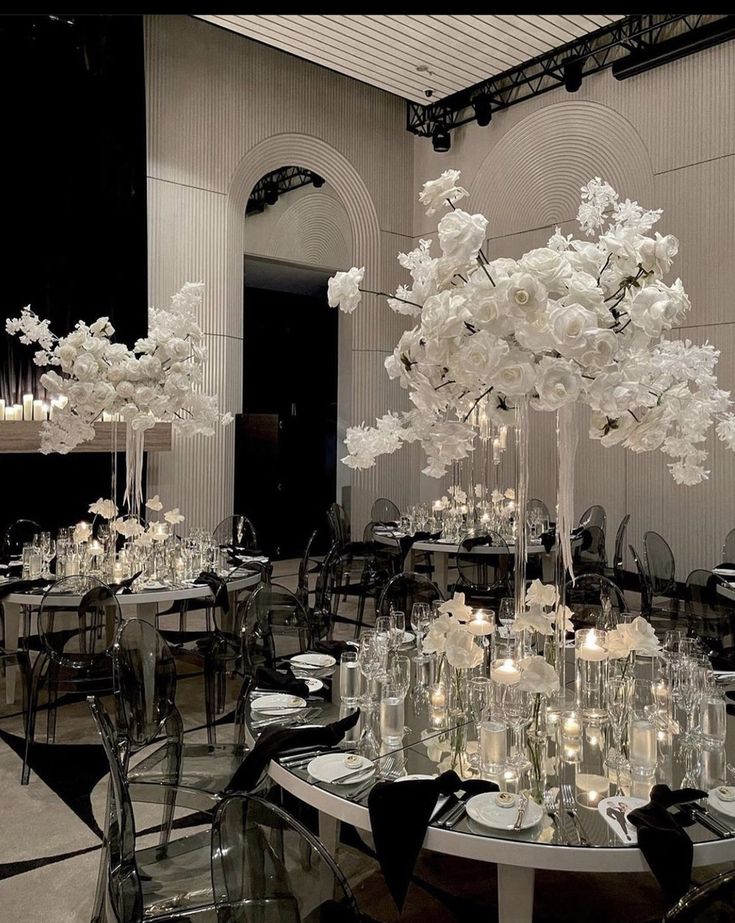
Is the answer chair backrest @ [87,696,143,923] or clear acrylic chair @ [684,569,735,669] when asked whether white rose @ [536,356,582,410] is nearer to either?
chair backrest @ [87,696,143,923]

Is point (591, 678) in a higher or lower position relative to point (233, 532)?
lower

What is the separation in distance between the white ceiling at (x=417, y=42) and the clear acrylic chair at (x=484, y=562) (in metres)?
4.81

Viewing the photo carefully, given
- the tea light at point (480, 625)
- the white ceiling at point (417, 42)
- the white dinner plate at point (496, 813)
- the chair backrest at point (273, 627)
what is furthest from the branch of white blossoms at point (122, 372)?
the white ceiling at point (417, 42)

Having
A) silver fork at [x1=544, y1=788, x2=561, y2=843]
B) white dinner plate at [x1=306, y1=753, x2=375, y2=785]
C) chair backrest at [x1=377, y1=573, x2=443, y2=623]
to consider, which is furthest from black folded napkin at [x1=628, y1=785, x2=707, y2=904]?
chair backrest at [x1=377, y1=573, x2=443, y2=623]

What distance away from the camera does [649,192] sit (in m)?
8.41

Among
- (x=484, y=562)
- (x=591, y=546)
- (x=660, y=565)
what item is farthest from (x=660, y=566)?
(x=484, y=562)

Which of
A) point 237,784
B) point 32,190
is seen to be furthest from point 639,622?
point 32,190

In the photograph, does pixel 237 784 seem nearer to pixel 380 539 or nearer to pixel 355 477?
pixel 380 539

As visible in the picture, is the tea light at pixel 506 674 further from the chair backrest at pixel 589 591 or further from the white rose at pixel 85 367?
the white rose at pixel 85 367

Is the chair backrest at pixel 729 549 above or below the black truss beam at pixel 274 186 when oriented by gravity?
below

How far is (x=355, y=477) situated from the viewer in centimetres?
1066

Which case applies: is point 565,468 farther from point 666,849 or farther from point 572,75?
point 572,75

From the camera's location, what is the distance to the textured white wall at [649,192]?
7848mm

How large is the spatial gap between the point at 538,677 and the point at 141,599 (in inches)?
119
